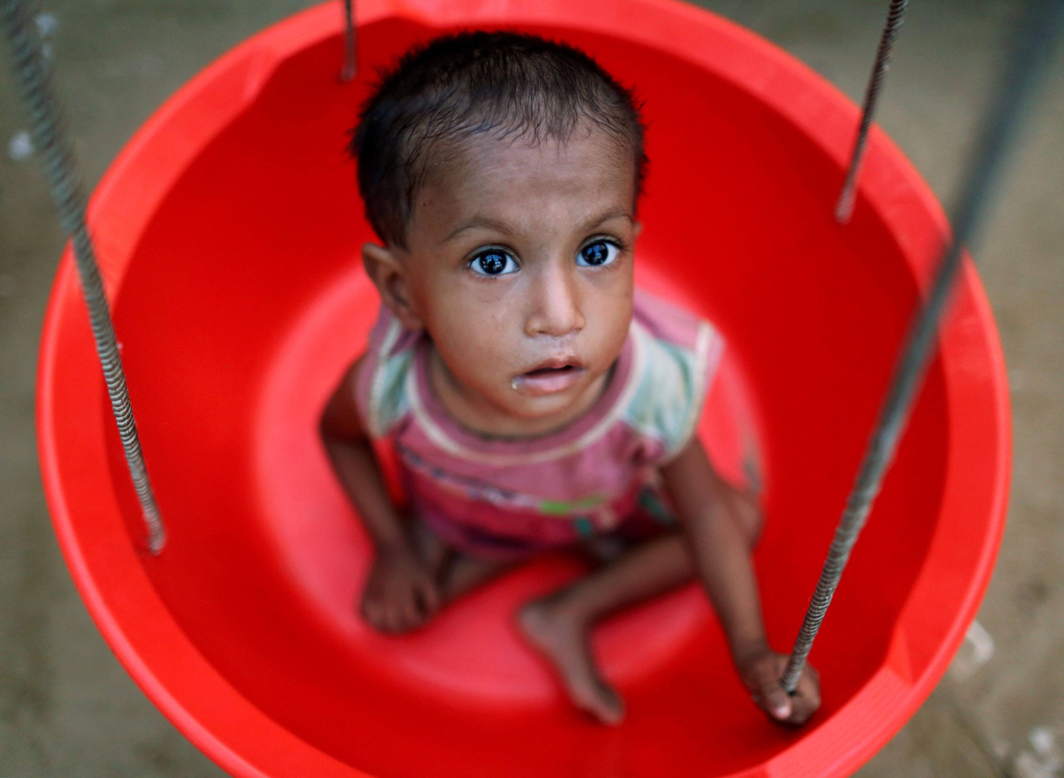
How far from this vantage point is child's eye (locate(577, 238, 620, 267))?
614mm

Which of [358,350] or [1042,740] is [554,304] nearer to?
[358,350]

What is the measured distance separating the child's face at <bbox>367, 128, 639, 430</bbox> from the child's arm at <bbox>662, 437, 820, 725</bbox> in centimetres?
20

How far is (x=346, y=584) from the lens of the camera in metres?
1.02

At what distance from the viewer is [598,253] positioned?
2.03 ft

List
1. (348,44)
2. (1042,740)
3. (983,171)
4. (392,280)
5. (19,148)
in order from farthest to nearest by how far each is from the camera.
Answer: (19,148) → (1042,740) → (348,44) → (392,280) → (983,171)

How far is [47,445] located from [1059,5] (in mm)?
684

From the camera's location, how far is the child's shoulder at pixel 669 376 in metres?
0.77

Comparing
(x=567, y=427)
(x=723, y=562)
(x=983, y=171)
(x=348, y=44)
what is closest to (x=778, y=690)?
(x=723, y=562)

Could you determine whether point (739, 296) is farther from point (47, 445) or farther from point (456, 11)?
point (47, 445)

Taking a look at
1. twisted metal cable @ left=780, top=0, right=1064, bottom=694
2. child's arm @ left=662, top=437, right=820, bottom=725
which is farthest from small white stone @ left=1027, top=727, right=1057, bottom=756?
twisted metal cable @ left=780, top=0, right=1064, bottom=694

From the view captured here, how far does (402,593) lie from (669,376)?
364 mm

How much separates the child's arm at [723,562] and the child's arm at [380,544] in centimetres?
28

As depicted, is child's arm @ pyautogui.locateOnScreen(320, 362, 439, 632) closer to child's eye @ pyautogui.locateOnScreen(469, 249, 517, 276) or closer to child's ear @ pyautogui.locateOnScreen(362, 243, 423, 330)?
child's ear @ pyautogui.locateOnScreen(362, 243, 423, 330)

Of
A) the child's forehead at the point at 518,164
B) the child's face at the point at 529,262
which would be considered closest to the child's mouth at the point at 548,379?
the child's face at the point at 529,262
